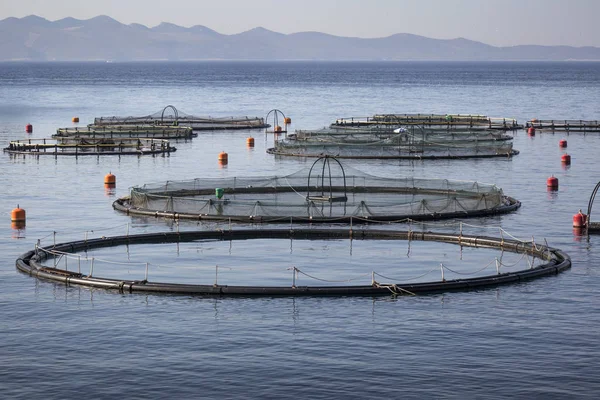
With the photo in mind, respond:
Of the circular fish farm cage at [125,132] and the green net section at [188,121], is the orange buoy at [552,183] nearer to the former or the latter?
the circular fish farm cage at [125,132]

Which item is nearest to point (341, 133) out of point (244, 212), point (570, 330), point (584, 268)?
point (244, 212)

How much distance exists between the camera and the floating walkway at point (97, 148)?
130m

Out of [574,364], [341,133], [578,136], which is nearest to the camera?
[574,364]

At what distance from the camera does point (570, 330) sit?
4947 cm

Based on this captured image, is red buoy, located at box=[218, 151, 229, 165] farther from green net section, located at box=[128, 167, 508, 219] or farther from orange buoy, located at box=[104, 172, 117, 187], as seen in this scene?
green net section, located at box=[128, 167, 508, 219]

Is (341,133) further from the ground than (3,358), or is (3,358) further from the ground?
(341,133)

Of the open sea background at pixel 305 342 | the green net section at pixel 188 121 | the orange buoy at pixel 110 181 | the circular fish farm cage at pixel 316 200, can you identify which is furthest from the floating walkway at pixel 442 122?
the open sea background at pixel 305 342

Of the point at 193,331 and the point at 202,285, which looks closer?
the point at 193,331

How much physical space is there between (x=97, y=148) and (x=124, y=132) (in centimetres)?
1309

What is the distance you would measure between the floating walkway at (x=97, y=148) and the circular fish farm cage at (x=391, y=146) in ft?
46.5

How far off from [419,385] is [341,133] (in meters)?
96.4

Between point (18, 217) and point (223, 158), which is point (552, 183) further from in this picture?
point (18, 217)

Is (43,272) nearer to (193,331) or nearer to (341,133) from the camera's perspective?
(193,331)

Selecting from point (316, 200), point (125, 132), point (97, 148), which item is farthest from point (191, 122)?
point (316, 200)
